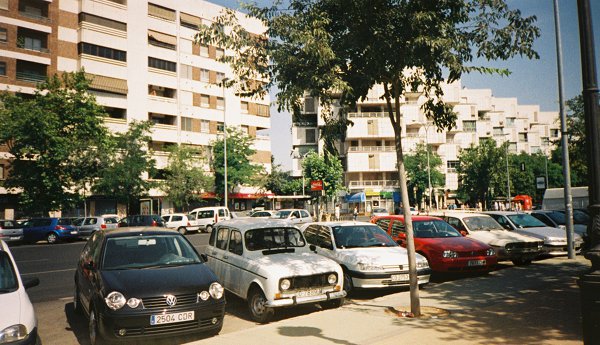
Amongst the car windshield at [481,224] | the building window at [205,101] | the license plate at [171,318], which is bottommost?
the license plate at [171,318]

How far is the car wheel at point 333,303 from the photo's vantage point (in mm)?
7965

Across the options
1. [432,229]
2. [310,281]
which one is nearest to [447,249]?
[432,229]

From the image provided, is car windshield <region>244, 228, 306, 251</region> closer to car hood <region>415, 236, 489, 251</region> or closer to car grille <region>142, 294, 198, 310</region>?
car grille <region>142, 294, 198, 310</region>

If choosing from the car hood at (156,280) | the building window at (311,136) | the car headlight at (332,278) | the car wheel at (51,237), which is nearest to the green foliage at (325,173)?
the building window at (311,136)

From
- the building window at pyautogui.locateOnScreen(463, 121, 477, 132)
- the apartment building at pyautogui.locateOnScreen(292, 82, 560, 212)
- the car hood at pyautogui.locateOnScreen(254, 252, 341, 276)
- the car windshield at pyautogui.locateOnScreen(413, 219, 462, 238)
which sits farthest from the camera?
the building window at pyautogui.locateOnScreen(463, 121, 477, 132)

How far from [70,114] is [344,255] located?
28217 mm

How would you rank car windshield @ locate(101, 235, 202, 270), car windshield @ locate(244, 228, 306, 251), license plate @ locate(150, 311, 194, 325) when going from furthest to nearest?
car windshield @ locate(244, 228, 306, 251), car windshield @ locate(101, 235, 202, 270), license plate @ locate(150, 311, 194, 325)

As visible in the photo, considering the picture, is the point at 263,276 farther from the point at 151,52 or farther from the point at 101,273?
the point at 151,52

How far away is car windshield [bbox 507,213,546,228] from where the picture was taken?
48.1 ft

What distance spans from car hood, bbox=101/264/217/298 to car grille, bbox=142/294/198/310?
68mm

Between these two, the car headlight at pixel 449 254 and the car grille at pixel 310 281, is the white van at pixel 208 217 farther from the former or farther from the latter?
the car grille at pixel 310 281

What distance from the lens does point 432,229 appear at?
11578mm

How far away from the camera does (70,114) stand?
100 ft

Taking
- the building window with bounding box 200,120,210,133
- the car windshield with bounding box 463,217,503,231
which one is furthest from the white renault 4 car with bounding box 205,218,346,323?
the building window with bounding box 200,120,210,133
